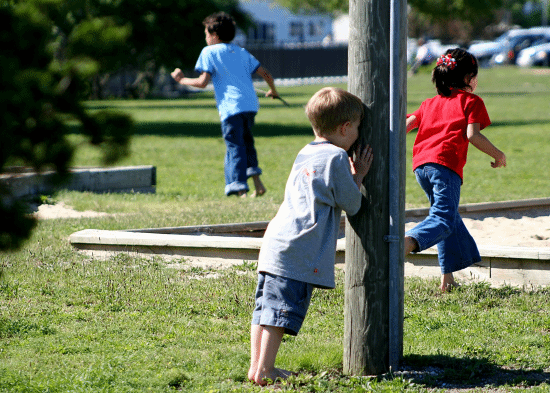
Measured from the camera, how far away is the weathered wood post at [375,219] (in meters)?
3.49

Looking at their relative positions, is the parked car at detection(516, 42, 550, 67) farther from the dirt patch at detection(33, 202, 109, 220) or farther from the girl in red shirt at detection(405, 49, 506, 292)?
the girl in red shirt at detection(405, 49, 506, 292)

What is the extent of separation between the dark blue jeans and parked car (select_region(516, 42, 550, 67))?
4762 cm

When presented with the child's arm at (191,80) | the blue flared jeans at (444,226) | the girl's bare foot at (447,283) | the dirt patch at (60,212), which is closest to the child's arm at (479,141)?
the blue flared jeans at (444,226)

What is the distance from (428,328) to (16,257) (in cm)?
302

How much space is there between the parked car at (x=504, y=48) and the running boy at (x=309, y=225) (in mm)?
54985

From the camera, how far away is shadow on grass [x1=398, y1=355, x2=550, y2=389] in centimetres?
Answer: 353

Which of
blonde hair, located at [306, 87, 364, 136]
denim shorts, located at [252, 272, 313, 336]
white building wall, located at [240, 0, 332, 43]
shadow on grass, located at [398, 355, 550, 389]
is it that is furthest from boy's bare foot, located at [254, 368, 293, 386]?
white building wall, located at [240, 0, 332, 43]

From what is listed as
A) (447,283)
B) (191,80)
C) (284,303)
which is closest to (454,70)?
(447,283)

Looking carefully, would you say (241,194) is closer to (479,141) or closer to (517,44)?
(479,141)

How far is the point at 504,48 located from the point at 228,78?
173 ft

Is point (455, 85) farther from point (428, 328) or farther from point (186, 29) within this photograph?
point (186, 29)

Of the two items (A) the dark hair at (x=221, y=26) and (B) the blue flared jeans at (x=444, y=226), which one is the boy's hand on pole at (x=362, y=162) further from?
(A) the dark hair at (x=221, y=26)

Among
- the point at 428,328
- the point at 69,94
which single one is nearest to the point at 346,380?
the point at 428,328

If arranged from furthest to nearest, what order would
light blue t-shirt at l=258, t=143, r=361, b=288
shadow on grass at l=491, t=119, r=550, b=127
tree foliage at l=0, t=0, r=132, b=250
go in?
shadow on grass at l=491, t=119, r=550, b=127, light blue t-shirt at l=258, t=143, r=361, b=288, tree foliage at l=0, t=0, r=132, b=250
